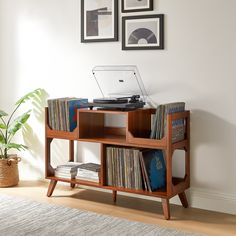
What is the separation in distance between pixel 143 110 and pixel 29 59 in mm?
1356

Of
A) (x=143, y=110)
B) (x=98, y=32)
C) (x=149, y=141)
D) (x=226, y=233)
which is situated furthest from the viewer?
(x=98, y=32)

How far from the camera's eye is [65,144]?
408 cm

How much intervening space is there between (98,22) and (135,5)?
0.37 metres

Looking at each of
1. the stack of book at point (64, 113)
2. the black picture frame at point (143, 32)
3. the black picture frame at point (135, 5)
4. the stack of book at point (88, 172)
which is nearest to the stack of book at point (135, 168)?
the stack of book at point (88, 172)

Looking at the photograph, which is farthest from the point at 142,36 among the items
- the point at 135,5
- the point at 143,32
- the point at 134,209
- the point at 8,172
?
the point at 8,172

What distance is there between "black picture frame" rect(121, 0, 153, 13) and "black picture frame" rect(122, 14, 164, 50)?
58 millimetres

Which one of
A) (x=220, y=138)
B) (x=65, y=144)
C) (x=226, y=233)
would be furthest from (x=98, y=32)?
(x=226, y=233)

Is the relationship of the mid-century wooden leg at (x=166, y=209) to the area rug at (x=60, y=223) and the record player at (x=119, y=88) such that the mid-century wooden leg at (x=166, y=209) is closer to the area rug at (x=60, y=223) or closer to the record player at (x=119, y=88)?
the area rug at (x=60, y=223)

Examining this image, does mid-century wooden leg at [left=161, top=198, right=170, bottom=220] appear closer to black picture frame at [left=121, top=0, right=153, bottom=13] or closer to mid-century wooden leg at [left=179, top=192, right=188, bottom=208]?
mid-century wooden leg at [left=179, top=192, right=188, bottom=208]

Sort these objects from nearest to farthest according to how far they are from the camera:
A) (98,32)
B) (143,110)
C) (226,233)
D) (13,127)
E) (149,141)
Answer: (226,233) < (149,141) < (143,110) < (98,32) < (13,127)

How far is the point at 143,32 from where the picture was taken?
11.6ft

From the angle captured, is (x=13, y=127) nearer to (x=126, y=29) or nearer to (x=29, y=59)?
(x=29, y=59)

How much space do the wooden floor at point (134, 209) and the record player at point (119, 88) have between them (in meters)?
0.73

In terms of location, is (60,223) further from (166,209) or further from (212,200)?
(212,200)
